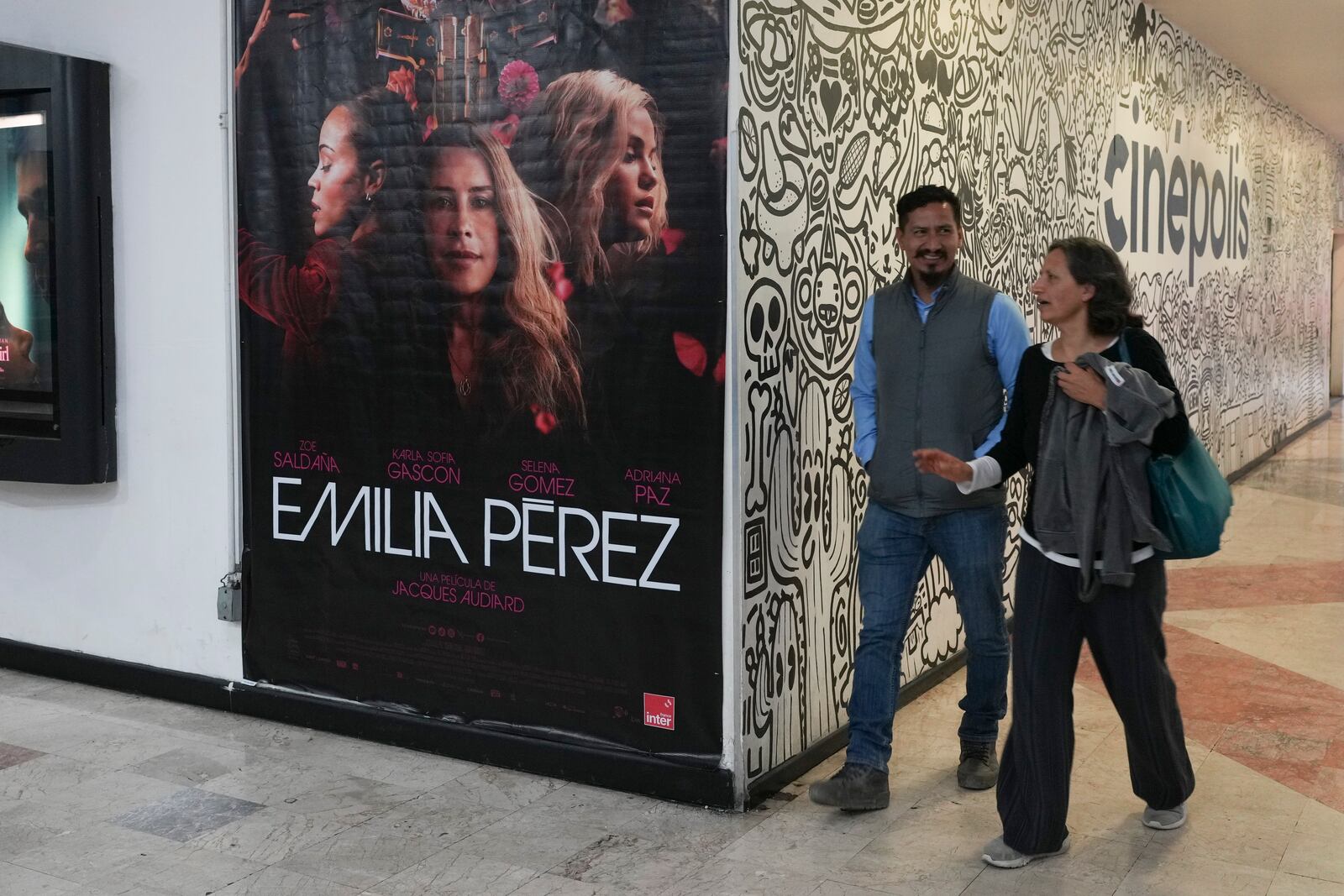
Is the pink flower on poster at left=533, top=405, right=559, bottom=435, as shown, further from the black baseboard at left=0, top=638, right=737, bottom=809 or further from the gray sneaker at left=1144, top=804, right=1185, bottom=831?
the gray sneaker at left=1144, top=804, right=1185, bottom=831

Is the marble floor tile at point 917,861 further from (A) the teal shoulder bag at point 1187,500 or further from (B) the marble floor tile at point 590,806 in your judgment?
(A) the teal shoulder bag at point 1187,500

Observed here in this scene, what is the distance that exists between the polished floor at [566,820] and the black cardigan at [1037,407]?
33.6 inches

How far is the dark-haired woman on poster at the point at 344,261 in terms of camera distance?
12.7 feet

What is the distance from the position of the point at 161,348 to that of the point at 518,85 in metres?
1.60

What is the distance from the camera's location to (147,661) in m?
4.53

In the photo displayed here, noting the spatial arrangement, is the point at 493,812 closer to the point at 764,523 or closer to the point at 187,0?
the point at 764,523

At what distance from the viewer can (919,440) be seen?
3455 mm

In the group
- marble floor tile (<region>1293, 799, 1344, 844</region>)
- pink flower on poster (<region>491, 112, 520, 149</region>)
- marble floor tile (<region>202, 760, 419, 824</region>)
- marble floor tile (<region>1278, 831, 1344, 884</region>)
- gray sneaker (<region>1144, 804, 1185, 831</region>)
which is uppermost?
pink flower on poster (<region>491, 112, 520, 149</region>)

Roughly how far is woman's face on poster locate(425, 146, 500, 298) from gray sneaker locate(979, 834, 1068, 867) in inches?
77.7

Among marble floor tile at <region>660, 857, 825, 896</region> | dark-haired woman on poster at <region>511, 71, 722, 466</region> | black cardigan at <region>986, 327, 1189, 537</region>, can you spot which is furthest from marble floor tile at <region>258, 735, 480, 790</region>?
black cardigan at <region>986, 327, 1189, 537</region>

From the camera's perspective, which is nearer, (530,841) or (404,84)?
(530,841)

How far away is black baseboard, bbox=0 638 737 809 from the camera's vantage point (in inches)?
139

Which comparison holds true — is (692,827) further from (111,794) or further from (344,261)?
(344,261)

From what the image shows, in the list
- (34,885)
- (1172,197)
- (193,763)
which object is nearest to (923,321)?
(193,763)
